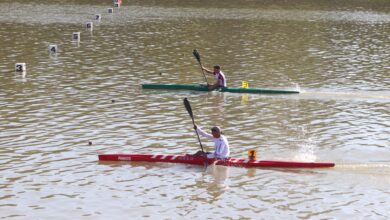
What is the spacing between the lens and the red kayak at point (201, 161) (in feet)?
74.9

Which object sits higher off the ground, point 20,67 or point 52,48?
point 52,48

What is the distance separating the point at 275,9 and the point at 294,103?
53.6m

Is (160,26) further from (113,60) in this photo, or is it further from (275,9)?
(275,9)

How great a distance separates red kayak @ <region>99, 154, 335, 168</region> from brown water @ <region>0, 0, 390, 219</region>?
9.9 inches

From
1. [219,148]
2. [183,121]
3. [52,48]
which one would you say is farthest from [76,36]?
[219,148]

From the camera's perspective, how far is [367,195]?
20.7 m

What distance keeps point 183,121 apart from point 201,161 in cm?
654

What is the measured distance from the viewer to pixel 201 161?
23.1 metres

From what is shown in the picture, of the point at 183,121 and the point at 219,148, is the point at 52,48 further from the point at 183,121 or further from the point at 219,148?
the point at 219,148

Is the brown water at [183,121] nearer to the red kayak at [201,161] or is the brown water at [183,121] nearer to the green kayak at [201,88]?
the red kayak at [201,161]

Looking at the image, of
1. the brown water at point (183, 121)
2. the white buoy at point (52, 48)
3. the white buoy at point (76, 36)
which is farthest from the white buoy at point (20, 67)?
the white buoy at point (76, 36)

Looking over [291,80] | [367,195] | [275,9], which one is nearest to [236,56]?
[291,80]

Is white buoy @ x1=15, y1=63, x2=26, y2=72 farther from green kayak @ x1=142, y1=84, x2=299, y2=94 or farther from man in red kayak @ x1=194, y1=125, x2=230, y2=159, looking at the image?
man in red kayak @ x1=194, y1=125, x2=230, y2=159

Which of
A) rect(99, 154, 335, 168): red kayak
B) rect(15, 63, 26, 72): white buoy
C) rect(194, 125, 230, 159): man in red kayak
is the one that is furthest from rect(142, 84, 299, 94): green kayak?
rect(99, 154, 335, 168): red kayak
